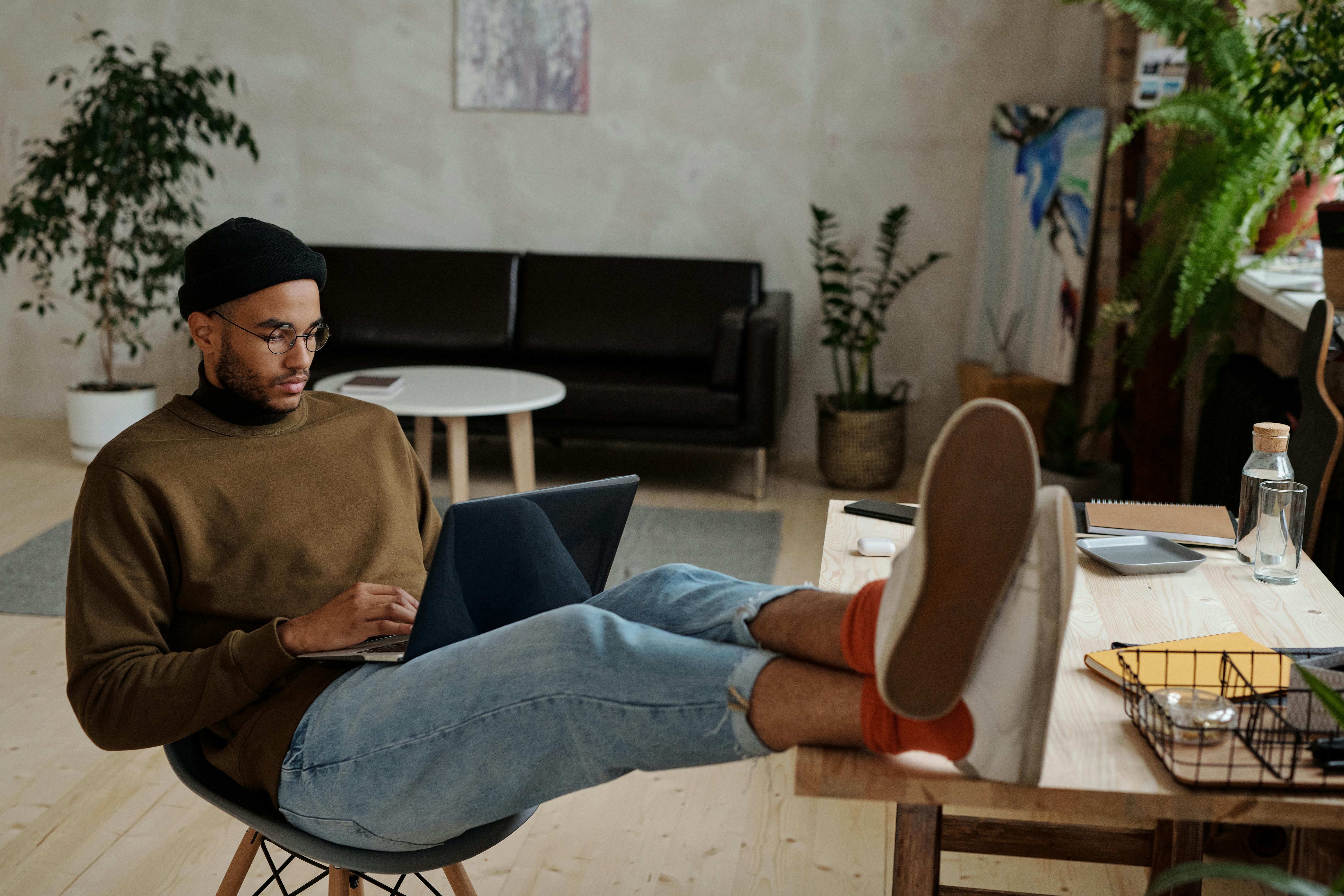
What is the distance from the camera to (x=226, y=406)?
1.52 metres

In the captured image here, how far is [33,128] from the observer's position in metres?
5.03

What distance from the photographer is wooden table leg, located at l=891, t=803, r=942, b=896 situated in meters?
1.18

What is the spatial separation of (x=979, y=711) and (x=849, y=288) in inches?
148

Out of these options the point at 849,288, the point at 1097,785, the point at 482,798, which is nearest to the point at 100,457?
the point at 482,798

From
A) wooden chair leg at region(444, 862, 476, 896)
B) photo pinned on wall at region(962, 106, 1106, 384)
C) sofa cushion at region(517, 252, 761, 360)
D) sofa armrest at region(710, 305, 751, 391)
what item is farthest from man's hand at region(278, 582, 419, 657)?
photo pinned on wall at region(962, 106, 1106, 384)

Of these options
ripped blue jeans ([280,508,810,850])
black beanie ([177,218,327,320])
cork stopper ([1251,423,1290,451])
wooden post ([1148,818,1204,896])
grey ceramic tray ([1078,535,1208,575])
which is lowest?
wooden post ([1148,818,1204,896])

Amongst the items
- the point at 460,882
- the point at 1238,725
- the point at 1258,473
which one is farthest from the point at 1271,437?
the point at 460,882

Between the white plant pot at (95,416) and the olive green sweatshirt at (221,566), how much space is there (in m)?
3.23

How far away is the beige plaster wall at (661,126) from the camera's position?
4566mm

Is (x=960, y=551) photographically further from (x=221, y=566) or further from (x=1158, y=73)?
(x=1158, y=73)

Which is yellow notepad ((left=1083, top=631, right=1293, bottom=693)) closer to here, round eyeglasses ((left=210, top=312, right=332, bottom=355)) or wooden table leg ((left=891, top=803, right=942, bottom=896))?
wooden table leg ((left=891, top=803, right=942, bottom=896))

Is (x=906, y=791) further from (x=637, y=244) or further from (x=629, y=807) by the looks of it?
(x=637, y=244)

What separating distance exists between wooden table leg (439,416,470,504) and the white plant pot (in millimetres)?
1591

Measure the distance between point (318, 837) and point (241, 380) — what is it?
1.88 feet
